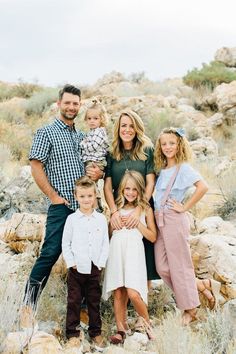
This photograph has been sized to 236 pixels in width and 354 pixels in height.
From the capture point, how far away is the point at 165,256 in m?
5.23

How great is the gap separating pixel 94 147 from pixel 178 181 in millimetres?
871

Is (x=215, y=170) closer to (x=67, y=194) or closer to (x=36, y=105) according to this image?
(x=67, y=194)

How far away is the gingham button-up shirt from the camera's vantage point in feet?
16.4

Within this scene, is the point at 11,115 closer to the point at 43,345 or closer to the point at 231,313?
the point at 231,313

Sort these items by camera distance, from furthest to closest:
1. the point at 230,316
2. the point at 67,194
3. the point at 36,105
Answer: the point at 36,105 < the point at 67,194 < the point at 230,316

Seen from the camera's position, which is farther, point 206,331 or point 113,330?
point 113,330

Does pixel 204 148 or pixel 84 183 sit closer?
pixel 84 183

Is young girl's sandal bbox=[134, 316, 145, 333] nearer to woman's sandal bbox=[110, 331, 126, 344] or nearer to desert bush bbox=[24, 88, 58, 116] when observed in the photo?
woman's sandal bbox=[110, 331, 126, 344]

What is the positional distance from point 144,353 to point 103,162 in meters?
1.87

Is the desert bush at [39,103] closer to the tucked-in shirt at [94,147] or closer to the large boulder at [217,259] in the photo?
the large boulder at [217,259]

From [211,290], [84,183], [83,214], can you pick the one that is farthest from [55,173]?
[211,290]

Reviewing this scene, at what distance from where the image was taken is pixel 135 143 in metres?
5.31

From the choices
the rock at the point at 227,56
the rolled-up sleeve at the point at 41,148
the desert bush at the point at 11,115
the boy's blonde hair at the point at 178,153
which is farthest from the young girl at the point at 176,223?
the rock at the point at 227,56

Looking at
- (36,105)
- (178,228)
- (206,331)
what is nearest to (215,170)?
(178,228)
